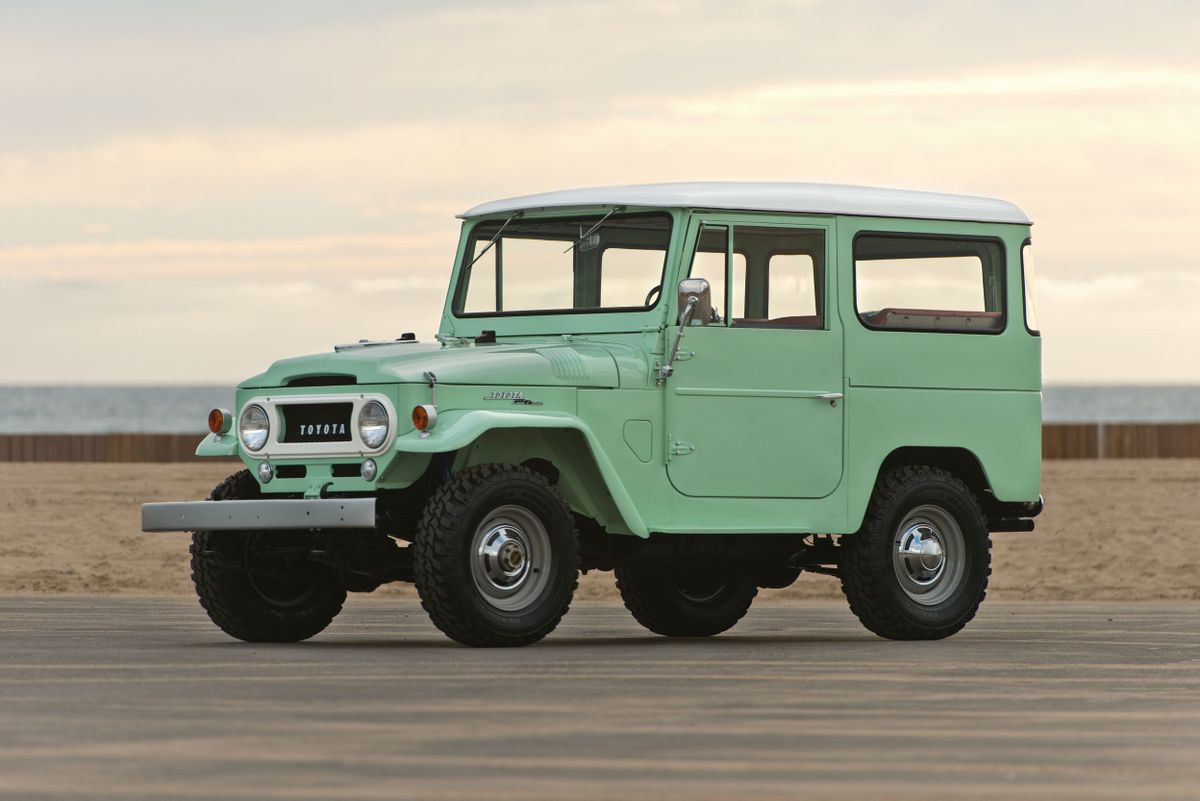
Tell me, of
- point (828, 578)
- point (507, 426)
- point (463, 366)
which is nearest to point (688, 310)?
point (463, 366)

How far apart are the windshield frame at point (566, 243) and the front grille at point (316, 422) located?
1779mm

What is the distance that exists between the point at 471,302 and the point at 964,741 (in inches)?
269

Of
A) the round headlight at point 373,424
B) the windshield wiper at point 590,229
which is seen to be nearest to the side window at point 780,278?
the windshield wiper at point 590,229

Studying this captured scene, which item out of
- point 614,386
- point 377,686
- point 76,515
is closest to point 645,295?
point 614,386

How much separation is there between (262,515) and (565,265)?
2760 millimetres

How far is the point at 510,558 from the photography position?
12.8 m

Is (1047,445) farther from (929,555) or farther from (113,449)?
(929,555)

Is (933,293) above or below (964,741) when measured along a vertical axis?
above

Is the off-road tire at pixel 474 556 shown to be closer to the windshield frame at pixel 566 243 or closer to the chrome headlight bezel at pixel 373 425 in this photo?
the chrome headlight bezel at pixel 373 425

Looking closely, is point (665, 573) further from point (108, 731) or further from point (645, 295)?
point (108, 731)

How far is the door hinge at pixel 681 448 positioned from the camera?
13.7 metres

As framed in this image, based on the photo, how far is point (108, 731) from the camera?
8789 mm

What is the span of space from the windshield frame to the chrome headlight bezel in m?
1.88

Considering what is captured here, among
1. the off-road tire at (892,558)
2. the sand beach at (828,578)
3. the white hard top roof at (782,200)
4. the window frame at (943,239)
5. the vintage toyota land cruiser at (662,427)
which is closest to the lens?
the vintage toyota land cruiser at (662,427)
